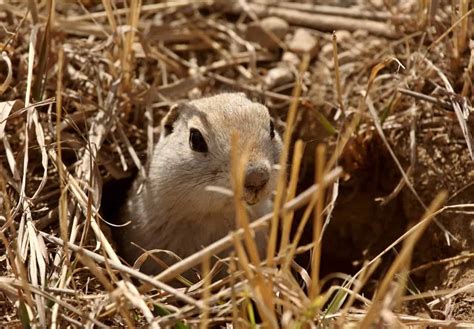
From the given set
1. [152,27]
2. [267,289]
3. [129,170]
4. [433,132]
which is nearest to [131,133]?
[129,170]

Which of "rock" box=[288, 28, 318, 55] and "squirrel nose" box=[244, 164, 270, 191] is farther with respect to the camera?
"rock" box=[288, 28, 318, 55]

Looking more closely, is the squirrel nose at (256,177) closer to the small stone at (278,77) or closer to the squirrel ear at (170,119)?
the squirrel ear at (170,119)

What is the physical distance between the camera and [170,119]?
14.3ft

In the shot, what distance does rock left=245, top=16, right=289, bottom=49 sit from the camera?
5.49 metres

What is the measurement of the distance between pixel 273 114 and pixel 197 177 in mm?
1470

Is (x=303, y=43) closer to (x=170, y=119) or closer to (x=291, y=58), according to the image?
(x=291, y=58)

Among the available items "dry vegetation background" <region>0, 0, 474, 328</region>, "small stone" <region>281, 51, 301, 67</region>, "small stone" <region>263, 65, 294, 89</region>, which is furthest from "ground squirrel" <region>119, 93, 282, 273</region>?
"small stone" <region>281, 51, 301, 67</region>

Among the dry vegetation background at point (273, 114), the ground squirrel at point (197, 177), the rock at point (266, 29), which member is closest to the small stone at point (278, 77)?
the dry vegetation background at point (273, 114)

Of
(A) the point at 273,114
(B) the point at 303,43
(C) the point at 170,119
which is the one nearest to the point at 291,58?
(B) the point at 303,43

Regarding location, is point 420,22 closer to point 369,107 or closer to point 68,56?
point 369,107

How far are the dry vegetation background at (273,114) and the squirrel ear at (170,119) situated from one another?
14 centimetres

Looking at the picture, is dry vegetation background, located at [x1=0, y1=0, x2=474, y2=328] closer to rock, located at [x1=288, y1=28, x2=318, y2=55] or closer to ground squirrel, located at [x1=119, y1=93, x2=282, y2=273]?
rock, located at [x1=288, y1=28, x2=318, y2=55]

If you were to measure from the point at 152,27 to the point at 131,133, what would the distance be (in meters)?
1.14

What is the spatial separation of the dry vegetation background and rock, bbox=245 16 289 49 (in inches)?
0.4
